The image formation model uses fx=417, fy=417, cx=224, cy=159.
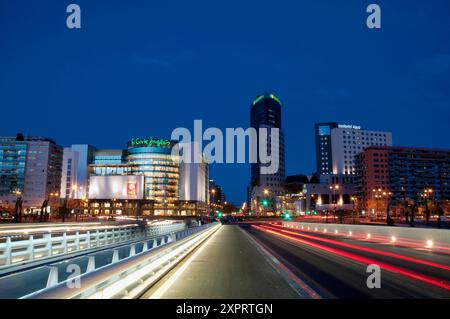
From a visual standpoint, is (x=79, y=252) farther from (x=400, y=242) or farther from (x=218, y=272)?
(x=400, y=242)

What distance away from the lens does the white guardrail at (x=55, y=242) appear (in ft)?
51.8

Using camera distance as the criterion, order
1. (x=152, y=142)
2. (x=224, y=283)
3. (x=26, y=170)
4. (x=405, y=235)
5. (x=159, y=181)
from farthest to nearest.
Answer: (x=26, y=170)
(x=152, y=142)
(x=159, y=181)
(x=405, y=235)
(x=224, y=283)

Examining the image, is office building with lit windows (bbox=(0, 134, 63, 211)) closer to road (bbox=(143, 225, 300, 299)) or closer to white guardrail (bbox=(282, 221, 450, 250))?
white guardrail (bbox=(282, 221, 450, 250))

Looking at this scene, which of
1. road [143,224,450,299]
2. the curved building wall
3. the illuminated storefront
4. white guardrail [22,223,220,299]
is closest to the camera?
white guardrail [22,223,220,299]

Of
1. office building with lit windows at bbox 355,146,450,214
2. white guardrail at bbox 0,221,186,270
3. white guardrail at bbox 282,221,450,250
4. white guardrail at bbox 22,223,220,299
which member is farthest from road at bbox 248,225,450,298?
office building with lit windows at bbox 355,146,450,214

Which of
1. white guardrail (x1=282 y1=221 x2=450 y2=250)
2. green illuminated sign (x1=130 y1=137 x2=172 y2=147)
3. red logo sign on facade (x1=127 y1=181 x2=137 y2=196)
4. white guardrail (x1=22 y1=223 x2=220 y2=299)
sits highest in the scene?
green illuminated sign (x1=130 y1=137 x2=172 y2=147)

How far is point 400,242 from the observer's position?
29594 millimetres

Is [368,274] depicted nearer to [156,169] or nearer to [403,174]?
[156,169]

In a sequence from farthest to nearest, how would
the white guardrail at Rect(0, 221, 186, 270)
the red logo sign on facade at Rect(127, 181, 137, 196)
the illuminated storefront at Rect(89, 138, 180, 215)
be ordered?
the illuminated storefront at Rect(89, 138, 180, 215)
the red logo sign on facade at Rect(127, 181, 137, 196)
the white guardrail at Rect(0, 221, 186, 270)

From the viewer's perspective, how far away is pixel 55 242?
2517 centimetres

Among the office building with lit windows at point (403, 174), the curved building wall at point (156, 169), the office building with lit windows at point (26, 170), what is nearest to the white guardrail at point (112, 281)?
the curved building wall at point (156, 169)

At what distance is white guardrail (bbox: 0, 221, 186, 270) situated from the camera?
15.8 metres

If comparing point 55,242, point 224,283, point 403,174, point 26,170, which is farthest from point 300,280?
point 26,170
